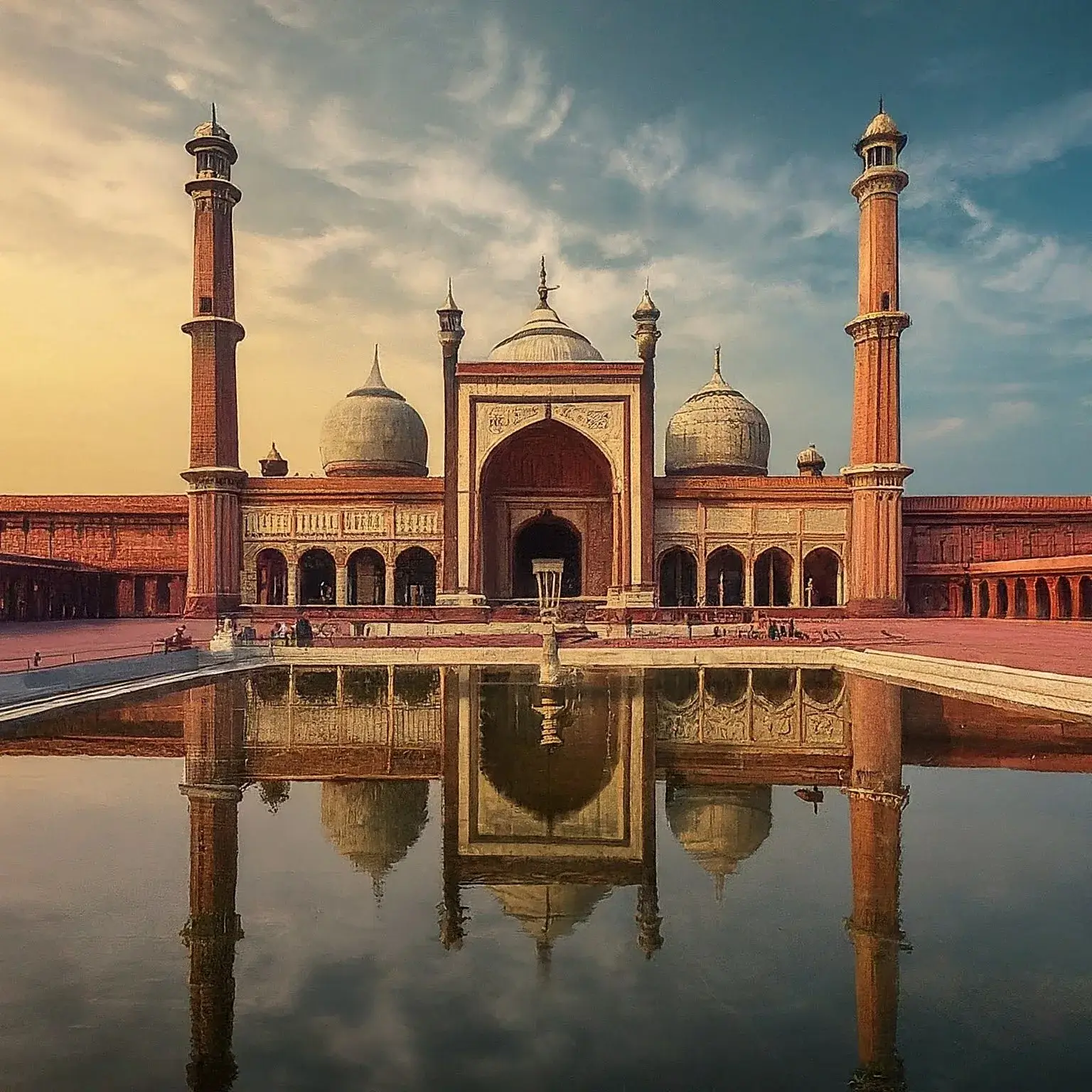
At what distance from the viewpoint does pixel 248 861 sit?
4.54 metres

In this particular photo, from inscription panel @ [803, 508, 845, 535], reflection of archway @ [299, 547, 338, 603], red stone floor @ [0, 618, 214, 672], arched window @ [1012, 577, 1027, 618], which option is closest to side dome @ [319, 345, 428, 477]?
reflection of archway @ [299, 547, 338, 603]

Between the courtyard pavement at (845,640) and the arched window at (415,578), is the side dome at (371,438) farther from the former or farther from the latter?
the courtyard pavement at (845,640)

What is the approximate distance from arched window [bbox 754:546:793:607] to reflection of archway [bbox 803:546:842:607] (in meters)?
0.56

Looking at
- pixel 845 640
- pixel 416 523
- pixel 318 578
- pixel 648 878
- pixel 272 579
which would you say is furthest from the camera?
pixel 272 579

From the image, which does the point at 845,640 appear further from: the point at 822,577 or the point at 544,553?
the point at 544,553

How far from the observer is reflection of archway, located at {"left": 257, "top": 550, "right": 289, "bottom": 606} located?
91.2ft

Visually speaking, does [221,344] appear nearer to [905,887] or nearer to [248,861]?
[248,861]

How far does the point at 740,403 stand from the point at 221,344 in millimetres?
16611

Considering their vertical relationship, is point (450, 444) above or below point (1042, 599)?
above

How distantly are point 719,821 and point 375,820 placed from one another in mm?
2044

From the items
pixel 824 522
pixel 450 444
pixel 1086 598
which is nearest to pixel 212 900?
pixel 450 444

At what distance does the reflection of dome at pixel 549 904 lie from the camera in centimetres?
374

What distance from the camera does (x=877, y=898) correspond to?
4.04m

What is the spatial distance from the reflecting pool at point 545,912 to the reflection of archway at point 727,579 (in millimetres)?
19687
